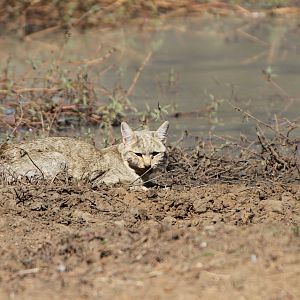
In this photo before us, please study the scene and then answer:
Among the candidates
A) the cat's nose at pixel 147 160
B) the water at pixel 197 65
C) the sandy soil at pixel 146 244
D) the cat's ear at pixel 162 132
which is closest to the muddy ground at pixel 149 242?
the sandy soil at pixel 146 244

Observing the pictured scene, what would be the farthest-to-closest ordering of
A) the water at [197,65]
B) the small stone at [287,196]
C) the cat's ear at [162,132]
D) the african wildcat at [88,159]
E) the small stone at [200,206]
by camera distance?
the water at [197,65] < the cat's ear at [162,132] < the african wildcat at [88,159] < the small stone at [287,196] < the small stone at [200,206]

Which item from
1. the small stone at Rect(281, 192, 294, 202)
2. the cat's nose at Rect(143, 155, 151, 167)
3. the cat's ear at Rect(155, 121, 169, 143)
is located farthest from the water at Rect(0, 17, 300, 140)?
the small stone at Rect(281, 192, 294, 202)

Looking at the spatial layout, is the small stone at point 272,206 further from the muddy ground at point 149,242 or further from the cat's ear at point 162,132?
the cat's ear at point 162,132

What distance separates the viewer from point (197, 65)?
16531 millimetres

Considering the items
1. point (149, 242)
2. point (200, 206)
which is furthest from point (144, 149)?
point (149, 242)

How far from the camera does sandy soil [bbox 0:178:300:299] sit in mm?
5762

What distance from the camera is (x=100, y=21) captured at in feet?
65.7

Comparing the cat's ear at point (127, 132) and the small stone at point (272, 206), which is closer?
the small stone at point (272, 206)

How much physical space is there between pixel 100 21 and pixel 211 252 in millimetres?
14262

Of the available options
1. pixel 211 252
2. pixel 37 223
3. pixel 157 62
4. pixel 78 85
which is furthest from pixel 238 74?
pixel 211 252

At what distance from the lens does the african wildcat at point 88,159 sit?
904 centimetres

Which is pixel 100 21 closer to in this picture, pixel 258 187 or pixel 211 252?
pixel 258 187

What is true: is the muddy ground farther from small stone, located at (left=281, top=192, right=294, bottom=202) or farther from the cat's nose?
the cat's nose

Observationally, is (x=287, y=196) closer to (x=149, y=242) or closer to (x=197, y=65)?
(x=149, y=242)
